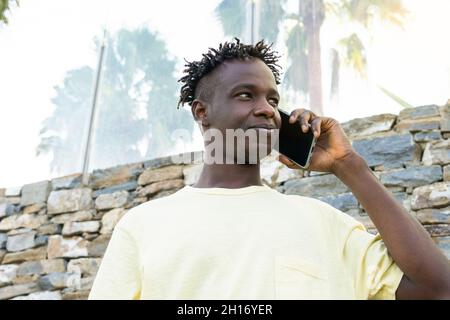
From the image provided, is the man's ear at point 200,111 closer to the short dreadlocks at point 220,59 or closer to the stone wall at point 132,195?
the short dreadlocks at point 220,59

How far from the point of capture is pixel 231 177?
1.54m

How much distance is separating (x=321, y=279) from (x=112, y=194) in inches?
104

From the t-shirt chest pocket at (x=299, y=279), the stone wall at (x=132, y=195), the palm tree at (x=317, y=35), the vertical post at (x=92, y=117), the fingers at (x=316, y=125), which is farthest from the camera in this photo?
the vertical post at (x=92, y=117)

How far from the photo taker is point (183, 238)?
1.29 metres

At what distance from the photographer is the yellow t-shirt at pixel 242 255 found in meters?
1.23

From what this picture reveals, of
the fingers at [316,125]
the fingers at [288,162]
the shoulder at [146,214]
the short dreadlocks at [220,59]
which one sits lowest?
the shoulder at [146,214]

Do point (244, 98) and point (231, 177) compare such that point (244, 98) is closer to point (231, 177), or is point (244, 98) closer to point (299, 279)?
point (231, 177)

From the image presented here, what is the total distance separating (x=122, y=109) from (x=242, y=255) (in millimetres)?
3085

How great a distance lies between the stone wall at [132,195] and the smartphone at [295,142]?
1198mm

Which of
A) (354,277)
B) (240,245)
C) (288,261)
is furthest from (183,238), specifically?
(354,277)

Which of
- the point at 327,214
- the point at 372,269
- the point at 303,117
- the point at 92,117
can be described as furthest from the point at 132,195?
the point at 372,269

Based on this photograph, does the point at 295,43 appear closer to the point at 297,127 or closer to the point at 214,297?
the point at 297,127

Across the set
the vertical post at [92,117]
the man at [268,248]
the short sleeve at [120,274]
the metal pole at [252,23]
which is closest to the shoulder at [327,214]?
the man at [268,248]

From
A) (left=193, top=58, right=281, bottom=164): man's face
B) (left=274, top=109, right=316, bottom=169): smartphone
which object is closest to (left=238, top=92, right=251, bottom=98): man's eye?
(left=193, top=58, right=281, bottom=164): man's face
